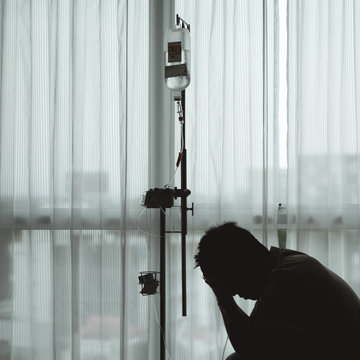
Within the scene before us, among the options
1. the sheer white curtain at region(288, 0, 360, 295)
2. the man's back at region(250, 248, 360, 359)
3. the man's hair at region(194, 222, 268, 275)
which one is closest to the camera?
the man's back at region(250, 248, 360, 359)

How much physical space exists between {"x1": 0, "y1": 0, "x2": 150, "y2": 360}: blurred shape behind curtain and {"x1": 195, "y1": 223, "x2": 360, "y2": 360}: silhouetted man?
3.19 ft

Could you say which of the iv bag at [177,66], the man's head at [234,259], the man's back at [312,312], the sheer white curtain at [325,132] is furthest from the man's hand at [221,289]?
the sheer white curtain at [325,132]

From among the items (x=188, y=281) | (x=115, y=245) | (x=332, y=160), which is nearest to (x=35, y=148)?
(x=115, y=245)

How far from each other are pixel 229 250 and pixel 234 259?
0.03 m

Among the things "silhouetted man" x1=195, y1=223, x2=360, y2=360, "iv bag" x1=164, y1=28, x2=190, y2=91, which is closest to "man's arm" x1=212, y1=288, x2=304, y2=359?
"silhouetted man" x1=195, y1=223, x2=360, y2=360

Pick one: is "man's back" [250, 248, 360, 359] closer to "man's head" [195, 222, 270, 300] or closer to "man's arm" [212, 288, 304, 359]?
"man's arm" [212, 288, 304, 359]

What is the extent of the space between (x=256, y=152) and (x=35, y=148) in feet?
3.57

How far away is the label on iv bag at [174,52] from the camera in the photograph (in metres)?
1.80

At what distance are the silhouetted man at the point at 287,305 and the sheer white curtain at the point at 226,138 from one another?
0.86m

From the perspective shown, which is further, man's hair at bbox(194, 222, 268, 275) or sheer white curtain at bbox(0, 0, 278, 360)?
sheer white curtain at bbox(0, 0, 278, 360)

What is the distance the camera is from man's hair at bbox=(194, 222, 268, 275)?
4.67ft

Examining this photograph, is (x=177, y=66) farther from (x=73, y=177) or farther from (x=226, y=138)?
(x=73, y=177)

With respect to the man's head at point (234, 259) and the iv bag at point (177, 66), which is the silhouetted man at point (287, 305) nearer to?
the man's head at point (234, 259)

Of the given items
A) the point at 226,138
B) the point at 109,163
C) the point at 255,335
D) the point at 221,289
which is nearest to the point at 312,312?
the point at 255,335
